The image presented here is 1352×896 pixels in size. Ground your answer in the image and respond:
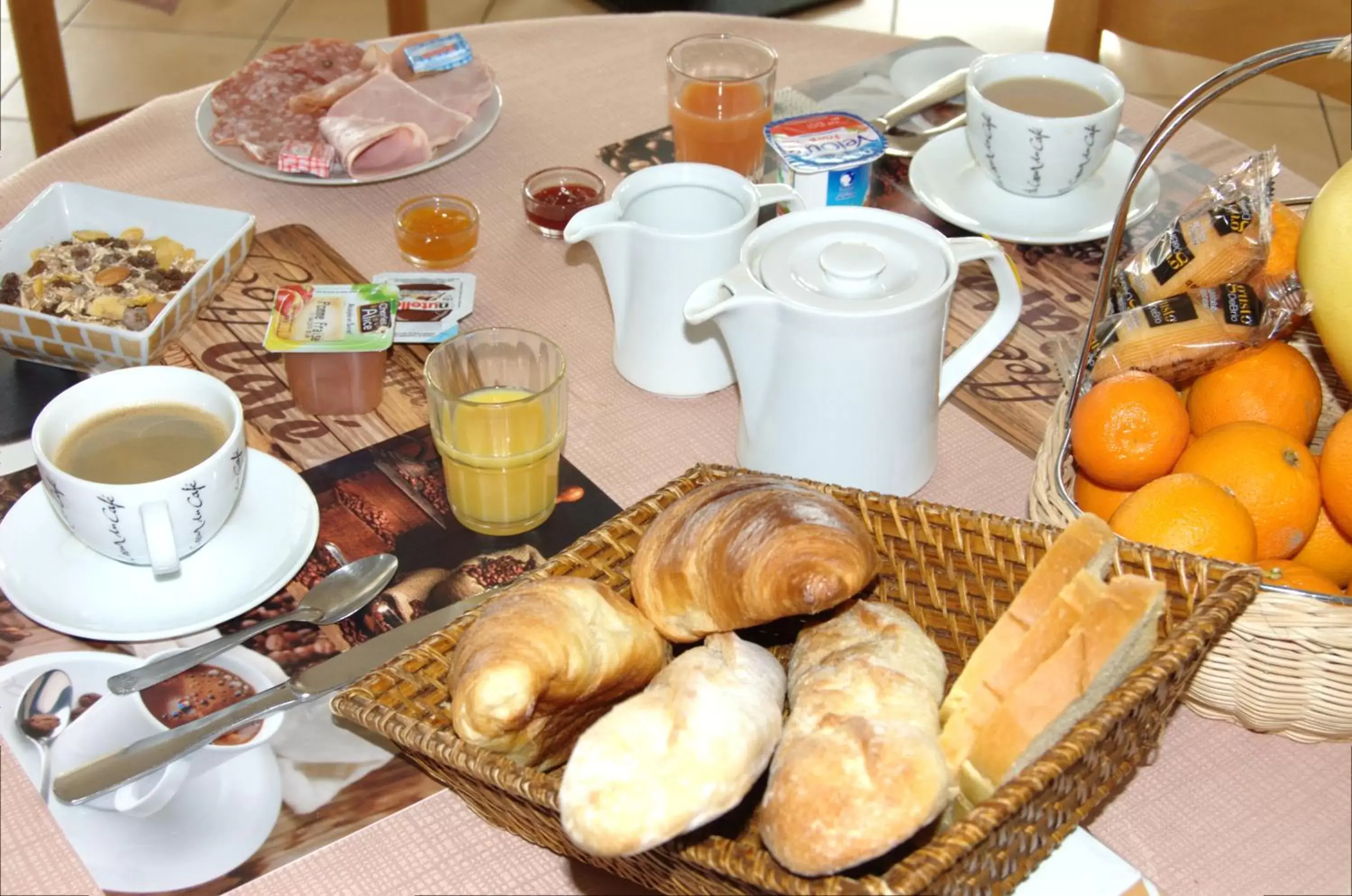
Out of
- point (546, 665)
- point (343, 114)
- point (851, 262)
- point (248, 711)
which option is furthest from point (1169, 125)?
point (343, 114)

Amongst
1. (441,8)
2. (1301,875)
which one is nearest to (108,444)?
(1301,875)

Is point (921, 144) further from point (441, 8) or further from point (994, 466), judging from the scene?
point (441, 8)

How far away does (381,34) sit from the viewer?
3041 mm

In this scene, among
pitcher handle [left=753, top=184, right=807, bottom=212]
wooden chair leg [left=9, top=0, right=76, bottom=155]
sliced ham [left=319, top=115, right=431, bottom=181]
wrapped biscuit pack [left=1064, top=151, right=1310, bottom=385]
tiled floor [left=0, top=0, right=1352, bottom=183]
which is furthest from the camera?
tiled floor [left=0, top=0, right=1352, bottom=183]

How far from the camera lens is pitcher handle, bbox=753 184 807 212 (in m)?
1.03

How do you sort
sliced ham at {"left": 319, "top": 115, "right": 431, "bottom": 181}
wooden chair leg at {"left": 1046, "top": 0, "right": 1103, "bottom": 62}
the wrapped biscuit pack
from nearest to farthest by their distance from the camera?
the wrapped biscuit pack, sliced ham at {"left": 319, "top": 115, "right": 431, "bottom": 181}, wooden chair leg at {"left": 1046, "top": 0, "right": 1103, "bottom": 62}

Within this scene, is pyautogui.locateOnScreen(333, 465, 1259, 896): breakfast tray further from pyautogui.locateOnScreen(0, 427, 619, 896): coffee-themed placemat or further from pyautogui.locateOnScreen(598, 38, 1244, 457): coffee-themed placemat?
pyautogui.locateOnScreen(598, 38, 1244, 457): coffee-themed placemat

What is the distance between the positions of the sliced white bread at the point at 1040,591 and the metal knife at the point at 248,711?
26 cm

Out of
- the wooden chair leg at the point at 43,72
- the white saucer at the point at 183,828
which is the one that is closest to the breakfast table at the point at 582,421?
the white saucer at the point at 183,828

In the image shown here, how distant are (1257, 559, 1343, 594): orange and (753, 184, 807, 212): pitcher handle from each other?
0.44 m

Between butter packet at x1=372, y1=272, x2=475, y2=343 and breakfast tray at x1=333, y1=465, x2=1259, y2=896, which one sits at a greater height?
breakfast tray at x1=333, y1=465, x2=1259, y2=896

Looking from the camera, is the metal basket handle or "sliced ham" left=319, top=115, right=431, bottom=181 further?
"sliced ham" left=319, top=115, right=431, bottom=181

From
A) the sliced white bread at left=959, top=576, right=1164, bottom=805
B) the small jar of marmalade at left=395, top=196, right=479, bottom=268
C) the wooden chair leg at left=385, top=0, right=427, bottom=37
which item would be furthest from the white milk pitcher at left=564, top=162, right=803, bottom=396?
the wooden chair leg at left=385, top=0, right=427, bottom=37

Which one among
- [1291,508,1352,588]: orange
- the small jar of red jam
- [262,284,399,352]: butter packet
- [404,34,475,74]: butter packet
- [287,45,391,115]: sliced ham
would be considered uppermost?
[404,34,475,74]: butter packet
